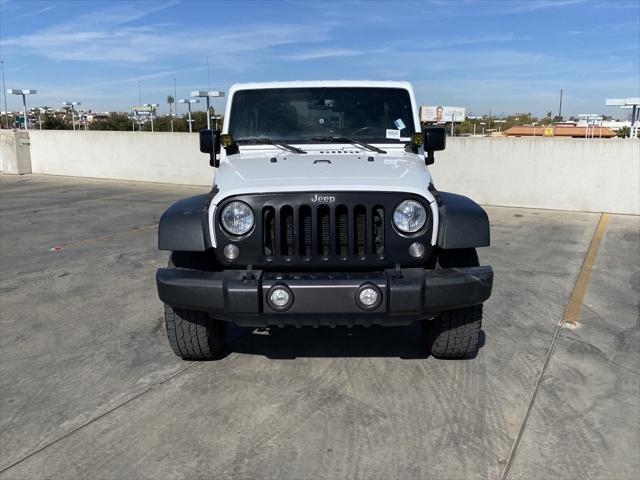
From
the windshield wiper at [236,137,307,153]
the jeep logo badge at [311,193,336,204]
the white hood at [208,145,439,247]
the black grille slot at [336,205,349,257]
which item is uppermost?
the windshield wiper at [236,137,307,153]

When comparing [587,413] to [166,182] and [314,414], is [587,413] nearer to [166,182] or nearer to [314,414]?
[314,414]

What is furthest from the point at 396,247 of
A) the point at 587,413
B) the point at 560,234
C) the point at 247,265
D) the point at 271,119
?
the point at 560,234

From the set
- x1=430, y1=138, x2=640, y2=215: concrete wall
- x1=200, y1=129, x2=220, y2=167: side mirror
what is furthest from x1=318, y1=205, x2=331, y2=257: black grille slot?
x1=430, y1=138, x2=640, y2=215: concrete wall

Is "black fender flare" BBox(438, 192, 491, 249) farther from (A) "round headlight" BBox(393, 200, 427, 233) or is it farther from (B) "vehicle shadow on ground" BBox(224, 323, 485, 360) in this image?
(B) "vehicle shadow on ground" BBox(224, 323, 485, 360)

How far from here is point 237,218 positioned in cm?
323

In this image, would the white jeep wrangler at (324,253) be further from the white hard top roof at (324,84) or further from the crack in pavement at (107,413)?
the white hard top roof at (324,84)

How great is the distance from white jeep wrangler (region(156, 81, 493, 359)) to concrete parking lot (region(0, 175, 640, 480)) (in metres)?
0.41

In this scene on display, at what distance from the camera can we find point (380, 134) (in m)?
4.46

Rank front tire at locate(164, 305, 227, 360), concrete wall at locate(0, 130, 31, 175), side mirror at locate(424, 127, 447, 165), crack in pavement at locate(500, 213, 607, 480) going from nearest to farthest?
crack in pavement at locate(500, 213, 607, 480), front tire at locate(164, 305, 227, 360), side mirror at locate(424, 127, 447, 165), concrete wall at locate(0, 130, 31, 175)

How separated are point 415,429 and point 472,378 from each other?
2.57ft

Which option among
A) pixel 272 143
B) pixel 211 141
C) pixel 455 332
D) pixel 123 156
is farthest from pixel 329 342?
pixel 123 156

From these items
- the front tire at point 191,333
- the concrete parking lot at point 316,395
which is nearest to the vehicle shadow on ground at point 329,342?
→ the concrete parking lot at point 316,395

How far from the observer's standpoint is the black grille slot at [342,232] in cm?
322

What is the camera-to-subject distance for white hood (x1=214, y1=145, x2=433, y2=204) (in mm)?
3234
